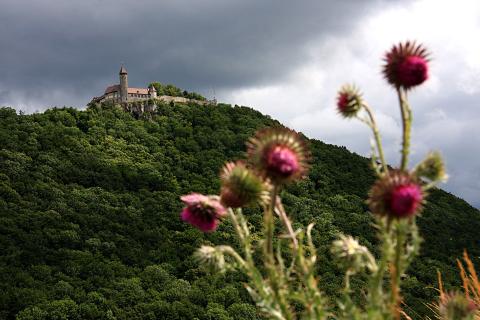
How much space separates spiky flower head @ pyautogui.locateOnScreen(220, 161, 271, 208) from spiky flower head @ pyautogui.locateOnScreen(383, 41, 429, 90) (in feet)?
2.06

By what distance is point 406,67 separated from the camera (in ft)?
7.56

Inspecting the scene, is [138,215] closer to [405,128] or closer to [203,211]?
[203,211]

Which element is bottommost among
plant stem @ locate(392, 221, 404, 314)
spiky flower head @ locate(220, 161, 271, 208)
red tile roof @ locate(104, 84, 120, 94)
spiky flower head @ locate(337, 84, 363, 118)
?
plant stem @ locate(392, 221, 404, 314)

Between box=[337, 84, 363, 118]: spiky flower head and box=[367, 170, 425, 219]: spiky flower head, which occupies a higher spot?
box=[337, 84, 363, 118]: spiky flower head

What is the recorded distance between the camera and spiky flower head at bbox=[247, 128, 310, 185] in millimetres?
2119

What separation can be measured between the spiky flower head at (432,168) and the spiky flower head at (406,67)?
30cm

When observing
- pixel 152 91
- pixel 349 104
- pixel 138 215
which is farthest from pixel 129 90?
pixel 349 104

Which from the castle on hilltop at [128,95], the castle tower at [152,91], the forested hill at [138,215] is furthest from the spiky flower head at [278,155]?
the castle tower at [152,91]

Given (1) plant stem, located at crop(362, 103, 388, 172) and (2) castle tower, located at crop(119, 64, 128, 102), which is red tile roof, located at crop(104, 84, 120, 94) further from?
(1) plant stem, located at crop(362, 103, 388, 172)

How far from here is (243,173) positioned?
2385 millimetres

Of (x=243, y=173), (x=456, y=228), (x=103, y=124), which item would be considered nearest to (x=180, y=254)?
(x=103, y=124)

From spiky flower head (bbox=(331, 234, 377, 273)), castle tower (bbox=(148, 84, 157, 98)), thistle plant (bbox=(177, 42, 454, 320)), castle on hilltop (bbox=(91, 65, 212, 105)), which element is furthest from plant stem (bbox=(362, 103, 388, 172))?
castle tower (bbox=(148, 84, 157, 98))

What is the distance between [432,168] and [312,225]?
531 mm

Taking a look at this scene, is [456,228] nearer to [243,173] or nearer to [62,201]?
[62,201]
